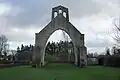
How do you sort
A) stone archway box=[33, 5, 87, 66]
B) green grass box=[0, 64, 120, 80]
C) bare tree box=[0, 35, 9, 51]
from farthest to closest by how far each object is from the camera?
bare tree box=[0, 35, 9, 51] → stone archway box=[33, 5, 87, 66] → green grass box=[0, 64, 120, 80]

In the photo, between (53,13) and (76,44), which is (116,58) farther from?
(53,13)

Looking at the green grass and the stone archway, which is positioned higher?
the stone archway

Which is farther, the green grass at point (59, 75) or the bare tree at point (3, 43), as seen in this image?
the bare tree at point (3, 43)

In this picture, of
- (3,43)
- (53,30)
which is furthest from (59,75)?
(3,43)

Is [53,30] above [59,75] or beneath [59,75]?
above

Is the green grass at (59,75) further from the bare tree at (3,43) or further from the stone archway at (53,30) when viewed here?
the bare tree at (3,43)

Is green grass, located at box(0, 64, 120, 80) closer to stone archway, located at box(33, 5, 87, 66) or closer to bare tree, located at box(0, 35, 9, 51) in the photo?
stone archway, located at box(33, 5, 87, 66)

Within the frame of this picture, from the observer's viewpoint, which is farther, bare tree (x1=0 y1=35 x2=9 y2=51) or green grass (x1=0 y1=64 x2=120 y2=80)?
bare tree (x1=0 y1=35 x2=9 y2=51)

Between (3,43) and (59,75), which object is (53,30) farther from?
(3,43)

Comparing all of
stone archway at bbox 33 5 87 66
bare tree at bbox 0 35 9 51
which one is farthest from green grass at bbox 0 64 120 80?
bare tree at bbox 0 35 9 51

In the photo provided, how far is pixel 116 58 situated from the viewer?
4566 centimetres

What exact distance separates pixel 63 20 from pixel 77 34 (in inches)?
161

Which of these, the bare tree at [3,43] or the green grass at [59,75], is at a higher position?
the bare tree at [3,43]

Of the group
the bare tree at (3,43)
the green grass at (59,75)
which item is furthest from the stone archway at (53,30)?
the bare tree at (3,43)
